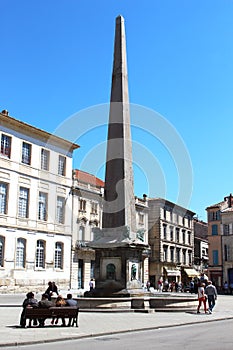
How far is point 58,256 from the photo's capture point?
36938 millimetres

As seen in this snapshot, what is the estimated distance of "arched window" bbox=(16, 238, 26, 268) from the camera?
32.8m

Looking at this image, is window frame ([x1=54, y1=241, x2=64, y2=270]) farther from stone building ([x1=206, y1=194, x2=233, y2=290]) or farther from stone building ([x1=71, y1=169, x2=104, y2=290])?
stone building ([x1=206, y1=194, x2=233, y2=290])

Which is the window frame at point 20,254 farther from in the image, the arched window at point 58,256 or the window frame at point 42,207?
the arched window at point 58,256

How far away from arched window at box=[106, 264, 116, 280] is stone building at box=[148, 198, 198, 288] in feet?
119

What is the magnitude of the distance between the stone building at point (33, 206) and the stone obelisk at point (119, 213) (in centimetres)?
1558

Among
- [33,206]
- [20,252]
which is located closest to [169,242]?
[33,206]

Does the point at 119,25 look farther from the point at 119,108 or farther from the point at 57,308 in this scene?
the point at 57,308

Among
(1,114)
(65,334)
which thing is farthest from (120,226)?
(1,114)

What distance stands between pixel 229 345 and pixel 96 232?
31.1 ft

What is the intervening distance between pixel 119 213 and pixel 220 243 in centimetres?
3561

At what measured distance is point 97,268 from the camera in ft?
56.7

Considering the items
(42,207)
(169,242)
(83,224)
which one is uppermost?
(42,207)

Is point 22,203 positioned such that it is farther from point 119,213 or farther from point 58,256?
point 119,213

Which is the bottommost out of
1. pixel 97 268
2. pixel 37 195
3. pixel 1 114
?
pixel 97 268
